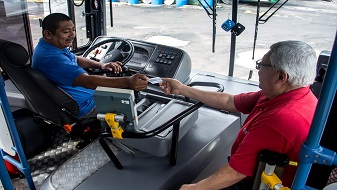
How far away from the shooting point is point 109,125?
1.67m

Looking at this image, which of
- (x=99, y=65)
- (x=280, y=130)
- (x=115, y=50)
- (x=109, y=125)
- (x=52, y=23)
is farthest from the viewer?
(x=115, y=50)

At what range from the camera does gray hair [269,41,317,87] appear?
57.9 inches

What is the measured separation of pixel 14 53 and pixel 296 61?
5.31 ft

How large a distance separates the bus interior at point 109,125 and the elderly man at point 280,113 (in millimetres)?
199

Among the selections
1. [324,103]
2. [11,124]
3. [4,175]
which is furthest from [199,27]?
[324,103]

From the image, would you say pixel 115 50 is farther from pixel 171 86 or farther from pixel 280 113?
pixel 280 113

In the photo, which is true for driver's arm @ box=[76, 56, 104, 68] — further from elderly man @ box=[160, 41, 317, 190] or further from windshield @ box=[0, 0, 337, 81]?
elderly man @ box=[160, 41, 317, 190]

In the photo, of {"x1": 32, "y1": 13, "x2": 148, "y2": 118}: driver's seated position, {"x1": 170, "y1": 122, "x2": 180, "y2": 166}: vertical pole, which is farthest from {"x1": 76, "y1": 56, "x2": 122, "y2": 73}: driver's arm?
{"x1": 170, "y1": 122, "x2": 180, "y2": 166}: vertical pole

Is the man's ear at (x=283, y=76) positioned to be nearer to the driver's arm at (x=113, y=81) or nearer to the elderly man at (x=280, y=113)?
the elderly man at (x=280, y=113)

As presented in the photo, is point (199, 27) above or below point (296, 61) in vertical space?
below

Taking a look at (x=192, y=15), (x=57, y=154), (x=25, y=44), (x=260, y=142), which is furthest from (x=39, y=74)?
(x=192, y=15)

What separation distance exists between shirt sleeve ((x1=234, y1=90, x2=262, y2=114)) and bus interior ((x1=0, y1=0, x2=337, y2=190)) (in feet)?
0.79

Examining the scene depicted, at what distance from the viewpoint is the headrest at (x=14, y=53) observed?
2029 millimetres

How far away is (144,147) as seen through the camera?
7.10 feet
